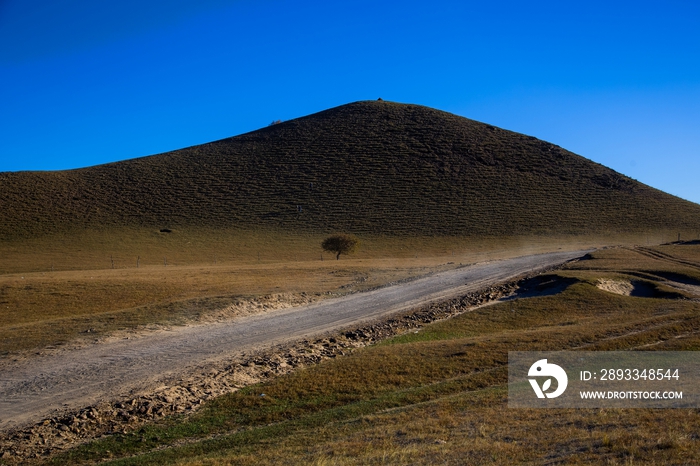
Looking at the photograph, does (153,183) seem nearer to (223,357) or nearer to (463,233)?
(463,233)

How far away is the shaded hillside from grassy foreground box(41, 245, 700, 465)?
62125 mm

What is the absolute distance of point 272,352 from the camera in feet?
48.7

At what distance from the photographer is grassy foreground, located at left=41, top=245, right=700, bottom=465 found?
264 inches

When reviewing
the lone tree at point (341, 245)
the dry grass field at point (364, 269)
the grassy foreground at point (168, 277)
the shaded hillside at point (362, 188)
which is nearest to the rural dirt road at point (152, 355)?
the dry grass field at point (364, 269)

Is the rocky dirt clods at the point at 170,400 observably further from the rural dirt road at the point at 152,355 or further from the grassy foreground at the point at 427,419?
the rural dirt road at the point at 152,355

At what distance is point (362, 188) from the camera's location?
95.1 meters

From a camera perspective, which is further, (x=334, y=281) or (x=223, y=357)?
(x=334, y=281)

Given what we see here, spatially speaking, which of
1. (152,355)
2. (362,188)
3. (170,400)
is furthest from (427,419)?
(362,188)

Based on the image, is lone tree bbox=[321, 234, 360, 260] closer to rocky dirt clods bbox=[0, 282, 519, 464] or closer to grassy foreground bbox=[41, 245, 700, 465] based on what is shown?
rocky dirt clods bbox=[0, 282, 519, 464]

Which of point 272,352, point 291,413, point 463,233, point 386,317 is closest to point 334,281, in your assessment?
point 386,317

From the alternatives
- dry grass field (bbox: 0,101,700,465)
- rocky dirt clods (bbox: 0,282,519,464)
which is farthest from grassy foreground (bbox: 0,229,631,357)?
rocky dirt clods (bbox: 0,282,519,464)

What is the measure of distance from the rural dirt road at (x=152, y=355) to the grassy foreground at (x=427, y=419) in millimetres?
2278

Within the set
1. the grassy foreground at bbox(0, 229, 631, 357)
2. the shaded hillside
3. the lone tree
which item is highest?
the shaded hillside

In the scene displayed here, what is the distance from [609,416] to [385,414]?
3.50 metres
